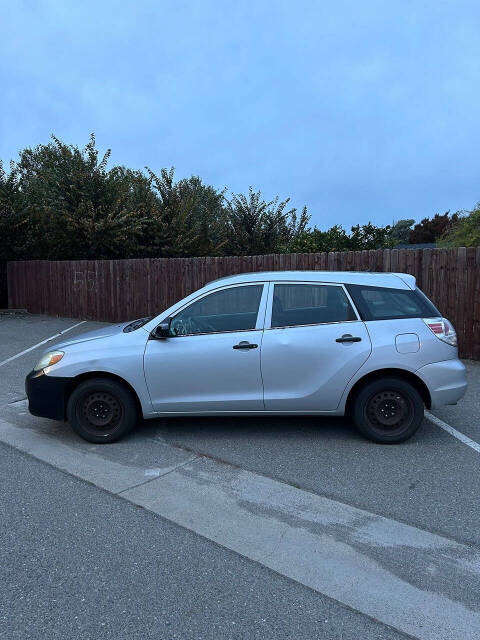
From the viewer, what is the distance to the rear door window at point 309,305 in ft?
16.2

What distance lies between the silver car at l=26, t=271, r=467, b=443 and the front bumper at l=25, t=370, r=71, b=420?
0.04ft

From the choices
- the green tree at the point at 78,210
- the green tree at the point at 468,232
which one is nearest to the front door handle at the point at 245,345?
the green tree at the point at 468,232

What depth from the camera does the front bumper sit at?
4973 millimetres

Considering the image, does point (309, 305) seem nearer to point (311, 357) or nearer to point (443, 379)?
Answer: point (311, 357)

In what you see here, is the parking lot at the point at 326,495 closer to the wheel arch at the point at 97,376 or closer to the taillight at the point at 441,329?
the wheel arch at the point at 97,376

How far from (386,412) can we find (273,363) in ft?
3.89

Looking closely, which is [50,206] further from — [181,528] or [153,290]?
[181,528]

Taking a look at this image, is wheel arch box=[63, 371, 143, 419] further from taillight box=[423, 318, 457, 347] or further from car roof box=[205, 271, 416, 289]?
taillight box=[423, 318, 457, 347]

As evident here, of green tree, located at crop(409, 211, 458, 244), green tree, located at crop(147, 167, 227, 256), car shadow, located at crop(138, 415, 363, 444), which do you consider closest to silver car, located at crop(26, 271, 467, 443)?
car shadow, located at crop(138, 415, 363, 444)

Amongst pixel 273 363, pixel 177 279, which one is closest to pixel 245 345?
pixel 273 363

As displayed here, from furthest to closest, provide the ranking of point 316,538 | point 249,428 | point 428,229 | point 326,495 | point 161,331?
point 428,229
point 249,428
point 161,331
point 326,495
point 316,538

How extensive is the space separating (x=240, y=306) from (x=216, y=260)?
7.61 meters

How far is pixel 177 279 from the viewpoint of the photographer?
13.5 meters

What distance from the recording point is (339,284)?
5.07 metres
